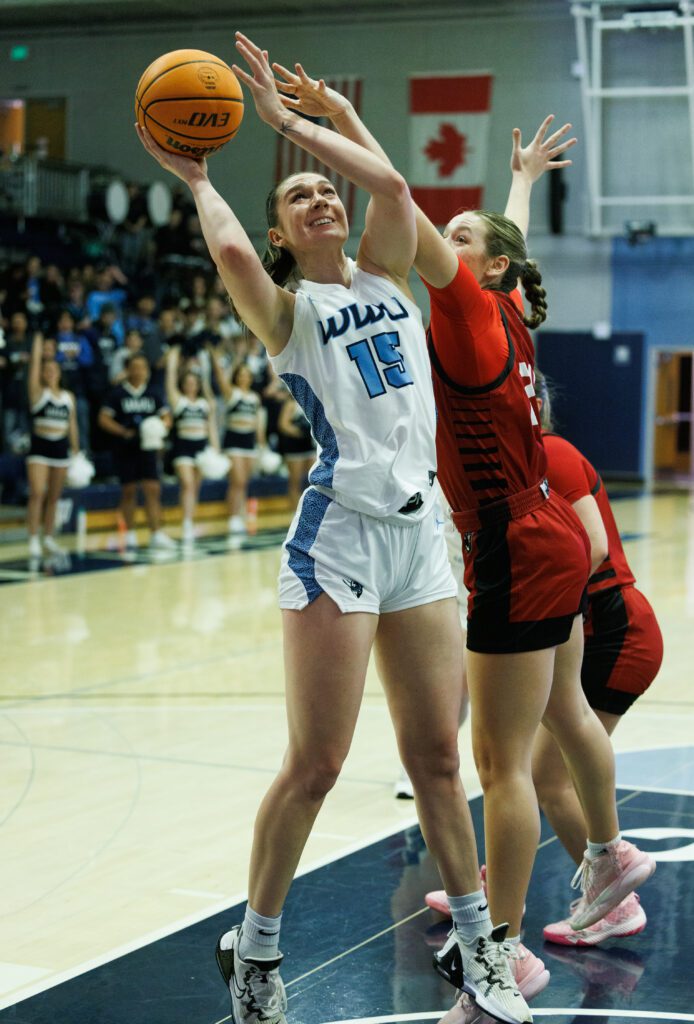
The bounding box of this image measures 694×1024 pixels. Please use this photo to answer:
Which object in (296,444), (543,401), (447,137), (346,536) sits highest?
(447,137)

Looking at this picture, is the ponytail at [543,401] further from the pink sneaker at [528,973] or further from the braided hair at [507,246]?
the pink sneaker at [528,973]

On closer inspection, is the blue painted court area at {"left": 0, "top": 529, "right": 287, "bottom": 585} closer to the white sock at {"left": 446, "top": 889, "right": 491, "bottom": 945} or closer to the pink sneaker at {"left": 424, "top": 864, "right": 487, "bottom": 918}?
the pink sneaker at {"left": 424, "top": 864, "right": 487, "bottom": 918}

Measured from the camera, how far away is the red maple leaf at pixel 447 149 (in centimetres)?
2177

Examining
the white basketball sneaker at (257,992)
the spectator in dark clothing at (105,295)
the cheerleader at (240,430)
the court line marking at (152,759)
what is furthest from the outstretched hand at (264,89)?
the spectator in dark clothing at (105,295)

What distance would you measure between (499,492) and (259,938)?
1.08m

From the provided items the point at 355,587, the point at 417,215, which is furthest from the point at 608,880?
the point at 417,215

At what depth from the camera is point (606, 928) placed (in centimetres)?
348

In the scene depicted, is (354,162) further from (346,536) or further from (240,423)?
(240,423)

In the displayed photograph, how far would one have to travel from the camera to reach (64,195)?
20312 millimetres

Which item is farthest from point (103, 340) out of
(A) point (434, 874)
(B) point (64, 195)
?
(A) point (434, 874)

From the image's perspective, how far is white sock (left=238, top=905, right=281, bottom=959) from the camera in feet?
9.34

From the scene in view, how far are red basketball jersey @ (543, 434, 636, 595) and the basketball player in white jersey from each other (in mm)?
566

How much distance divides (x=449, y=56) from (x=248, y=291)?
831 inches

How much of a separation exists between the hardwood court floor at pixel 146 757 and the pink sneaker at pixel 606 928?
90 cm
